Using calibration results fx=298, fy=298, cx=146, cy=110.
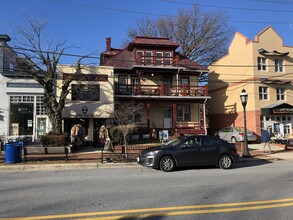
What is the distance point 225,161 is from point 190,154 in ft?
5.62

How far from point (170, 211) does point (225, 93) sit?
2829 cm

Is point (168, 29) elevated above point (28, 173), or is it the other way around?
point (168, 29)

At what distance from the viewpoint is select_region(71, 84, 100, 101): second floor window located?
22.8 meters

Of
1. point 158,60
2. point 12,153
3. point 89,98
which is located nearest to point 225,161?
point 12,153

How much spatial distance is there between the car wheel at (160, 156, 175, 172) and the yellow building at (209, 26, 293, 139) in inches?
704

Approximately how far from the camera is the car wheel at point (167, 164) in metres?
12.0

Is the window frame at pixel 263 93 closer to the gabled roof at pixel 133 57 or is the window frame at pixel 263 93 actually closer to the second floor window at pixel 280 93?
the second floor window at pixel 280 93

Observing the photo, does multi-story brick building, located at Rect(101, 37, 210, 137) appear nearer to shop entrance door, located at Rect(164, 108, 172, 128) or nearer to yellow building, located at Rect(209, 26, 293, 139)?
shop entrance door, located at Rect(164, 108, 172, 128)

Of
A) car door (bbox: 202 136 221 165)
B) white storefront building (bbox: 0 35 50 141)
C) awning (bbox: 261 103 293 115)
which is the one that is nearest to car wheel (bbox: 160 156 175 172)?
car door (bbox: 202 136 221 165)

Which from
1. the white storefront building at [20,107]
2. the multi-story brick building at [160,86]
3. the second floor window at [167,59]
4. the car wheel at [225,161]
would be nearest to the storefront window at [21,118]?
the white storefront building at [20,107]

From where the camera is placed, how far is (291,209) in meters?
6.15

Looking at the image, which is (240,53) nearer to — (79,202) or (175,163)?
(175,163)

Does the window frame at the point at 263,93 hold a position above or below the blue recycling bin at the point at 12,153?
above

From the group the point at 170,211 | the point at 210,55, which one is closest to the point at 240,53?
the point at 210,55
